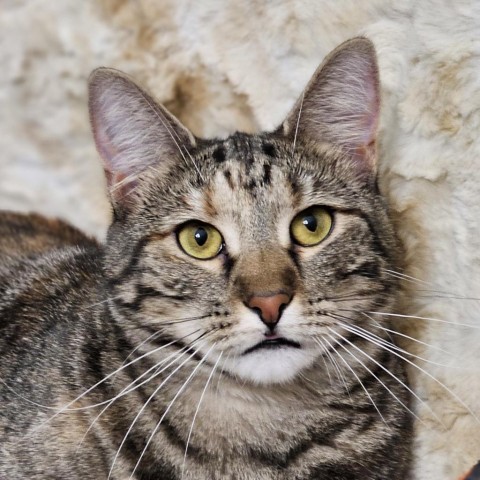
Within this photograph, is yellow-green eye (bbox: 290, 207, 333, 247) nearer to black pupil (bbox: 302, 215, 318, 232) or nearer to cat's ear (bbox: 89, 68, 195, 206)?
black pupil (bbox: 302, 215, 318, 232)

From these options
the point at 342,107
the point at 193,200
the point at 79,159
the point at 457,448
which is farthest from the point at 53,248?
the point at 457,448

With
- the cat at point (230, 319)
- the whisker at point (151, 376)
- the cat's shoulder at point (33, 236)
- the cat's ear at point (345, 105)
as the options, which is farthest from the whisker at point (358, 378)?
the cat's shoulder at point (33, 236)

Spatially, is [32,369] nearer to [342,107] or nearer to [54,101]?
[342,107]

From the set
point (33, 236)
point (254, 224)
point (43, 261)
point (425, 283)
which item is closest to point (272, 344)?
point (254, 224)

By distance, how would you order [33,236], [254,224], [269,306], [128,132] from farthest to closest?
[33,236], [128,132], [254,224], [269,306]

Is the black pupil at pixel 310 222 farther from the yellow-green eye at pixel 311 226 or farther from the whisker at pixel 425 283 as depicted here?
the whisker at pixel 425 283

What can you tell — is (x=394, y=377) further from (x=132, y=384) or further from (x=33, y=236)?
(x=33, y=236)
